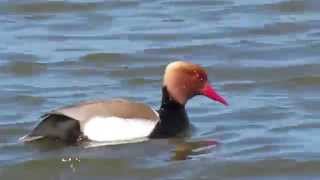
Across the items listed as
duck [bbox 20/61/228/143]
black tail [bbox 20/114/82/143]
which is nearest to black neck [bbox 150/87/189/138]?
duck [bbox 20/61/228/143]

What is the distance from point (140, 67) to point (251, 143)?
2.94 meters

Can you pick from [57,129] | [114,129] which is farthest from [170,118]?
[57,129]

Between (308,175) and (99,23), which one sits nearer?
(308,175)

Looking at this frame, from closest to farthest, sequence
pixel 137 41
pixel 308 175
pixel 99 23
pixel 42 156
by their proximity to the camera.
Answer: pixel 308 175
pixel 42 156
pixel 137 41
pixel 99 23

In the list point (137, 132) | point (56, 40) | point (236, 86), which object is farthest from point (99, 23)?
point (137, 132)

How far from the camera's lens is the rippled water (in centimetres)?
1047

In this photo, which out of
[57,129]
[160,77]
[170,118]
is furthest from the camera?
[160,77]

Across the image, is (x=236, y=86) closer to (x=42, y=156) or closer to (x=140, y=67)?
(x=140, y=67)

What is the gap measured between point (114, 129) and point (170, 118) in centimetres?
59

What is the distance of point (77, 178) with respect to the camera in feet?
33.3

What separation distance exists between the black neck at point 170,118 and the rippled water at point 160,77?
0.39ft

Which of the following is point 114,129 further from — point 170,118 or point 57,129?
point 170,118

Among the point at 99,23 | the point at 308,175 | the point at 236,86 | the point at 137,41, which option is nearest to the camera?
the point at 308,175

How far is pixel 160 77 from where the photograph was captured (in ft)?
44.0
